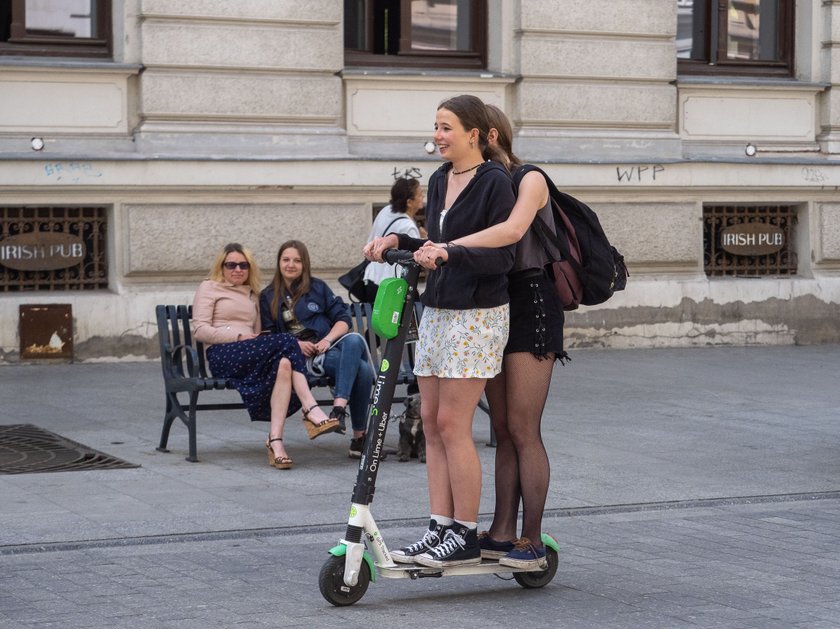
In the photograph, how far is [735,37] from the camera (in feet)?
52.0

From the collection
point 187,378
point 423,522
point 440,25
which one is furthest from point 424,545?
point 440,25

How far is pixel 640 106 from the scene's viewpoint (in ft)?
48.5

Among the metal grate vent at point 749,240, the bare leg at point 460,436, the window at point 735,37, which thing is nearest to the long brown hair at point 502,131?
→ the bare leg at point 460,436

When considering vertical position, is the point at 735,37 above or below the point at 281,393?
above

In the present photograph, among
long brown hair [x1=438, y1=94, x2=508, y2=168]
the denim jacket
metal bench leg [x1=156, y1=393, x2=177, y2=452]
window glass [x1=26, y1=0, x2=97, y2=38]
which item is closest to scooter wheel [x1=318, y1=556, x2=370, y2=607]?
long brown hair [x1=438, y1=94, x2=508, y2=168]

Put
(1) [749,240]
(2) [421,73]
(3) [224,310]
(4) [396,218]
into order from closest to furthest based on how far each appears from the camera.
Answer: (3) [224,310] < (4) [396,218] < (2) [421,73] < (1) [749,240]

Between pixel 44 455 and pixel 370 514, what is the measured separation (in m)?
3.56

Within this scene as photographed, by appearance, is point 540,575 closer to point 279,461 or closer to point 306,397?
point 279,461

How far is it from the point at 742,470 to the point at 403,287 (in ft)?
11.3

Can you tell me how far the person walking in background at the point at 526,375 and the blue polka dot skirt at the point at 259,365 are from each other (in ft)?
9.68

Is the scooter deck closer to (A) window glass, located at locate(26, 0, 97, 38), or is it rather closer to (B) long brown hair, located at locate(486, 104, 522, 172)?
(B) long brown hair, located at locate(486, 104, 522, 172)

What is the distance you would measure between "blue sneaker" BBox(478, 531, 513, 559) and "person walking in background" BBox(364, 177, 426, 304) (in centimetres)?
415

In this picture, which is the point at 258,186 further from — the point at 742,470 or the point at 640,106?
Answer: the point at 742,470

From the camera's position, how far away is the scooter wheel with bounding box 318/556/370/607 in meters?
5.27
